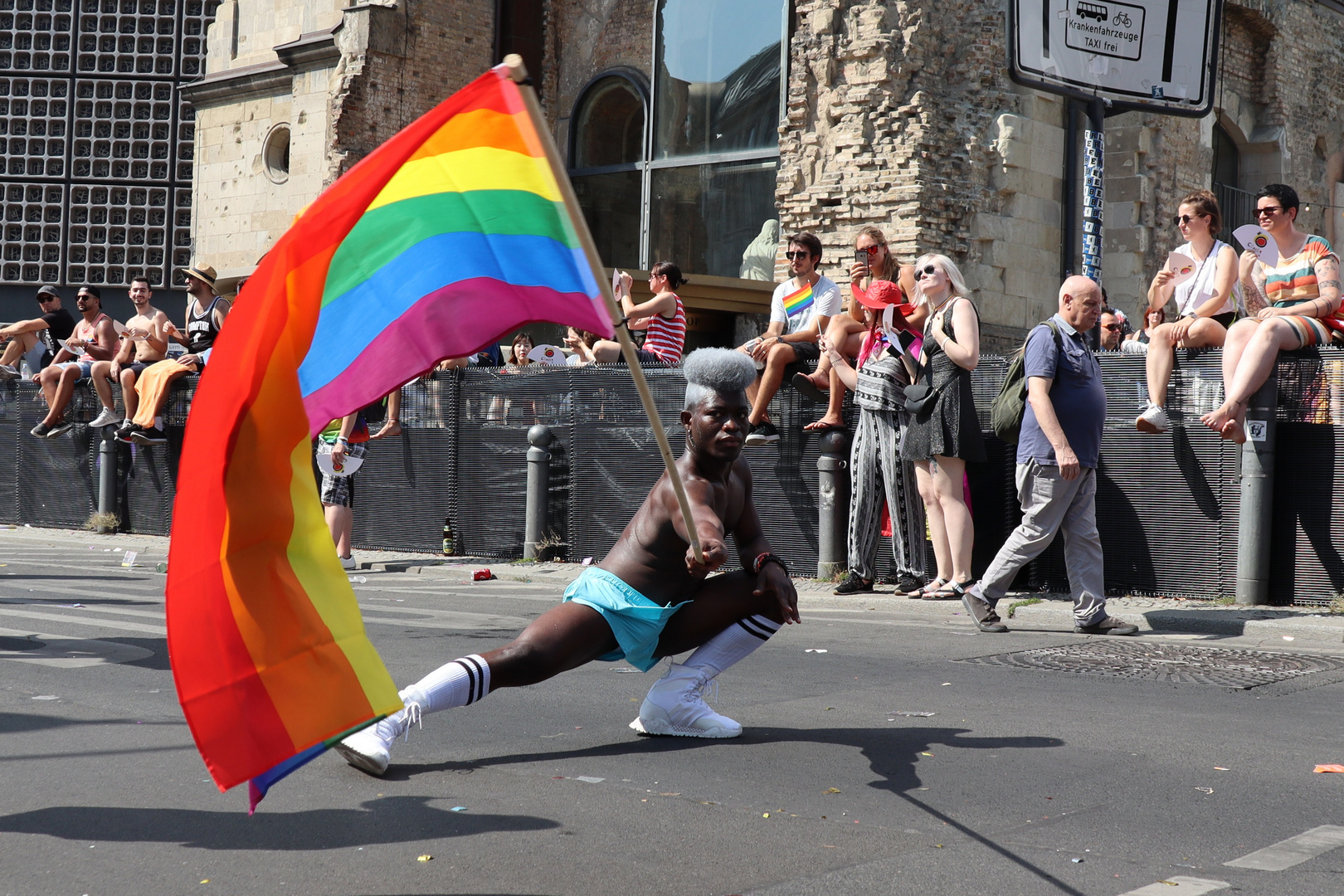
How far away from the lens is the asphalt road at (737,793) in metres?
3.87

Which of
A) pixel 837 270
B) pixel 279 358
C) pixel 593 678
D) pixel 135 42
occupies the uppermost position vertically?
pixel 135 42

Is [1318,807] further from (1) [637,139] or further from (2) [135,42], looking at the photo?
(2) [135,42]

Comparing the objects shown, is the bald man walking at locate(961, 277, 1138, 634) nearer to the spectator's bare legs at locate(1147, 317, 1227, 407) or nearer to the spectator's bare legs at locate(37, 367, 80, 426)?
the spectator's bare legs at locate(1147, 317, 1227, 407)

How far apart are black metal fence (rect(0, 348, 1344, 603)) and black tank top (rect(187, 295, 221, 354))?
0.94 m

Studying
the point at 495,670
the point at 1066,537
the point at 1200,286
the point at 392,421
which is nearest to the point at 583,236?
the point at 495,670

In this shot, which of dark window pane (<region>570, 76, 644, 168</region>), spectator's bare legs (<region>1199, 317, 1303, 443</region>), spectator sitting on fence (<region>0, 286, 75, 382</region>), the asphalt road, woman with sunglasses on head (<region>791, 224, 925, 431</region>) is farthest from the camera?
dark window pane (<region>570, 76, 644, 168</region>)

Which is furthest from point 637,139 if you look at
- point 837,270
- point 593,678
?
point 593,678

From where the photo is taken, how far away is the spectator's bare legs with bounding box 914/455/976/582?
973cm

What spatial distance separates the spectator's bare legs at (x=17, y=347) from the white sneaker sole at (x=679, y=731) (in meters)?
15.6

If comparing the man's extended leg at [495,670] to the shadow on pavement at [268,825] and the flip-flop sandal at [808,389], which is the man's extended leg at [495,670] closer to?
the shadow on pavement at [268,825]

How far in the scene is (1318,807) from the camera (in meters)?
4.60

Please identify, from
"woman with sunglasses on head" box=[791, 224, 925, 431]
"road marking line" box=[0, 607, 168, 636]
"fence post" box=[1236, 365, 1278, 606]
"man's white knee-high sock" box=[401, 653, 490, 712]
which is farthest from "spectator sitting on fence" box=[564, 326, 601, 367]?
"man's white knee-high sock" box=[401, 653, 490, 712]

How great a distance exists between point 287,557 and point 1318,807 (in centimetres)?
333

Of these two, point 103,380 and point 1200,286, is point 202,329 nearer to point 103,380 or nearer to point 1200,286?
point 103,380
